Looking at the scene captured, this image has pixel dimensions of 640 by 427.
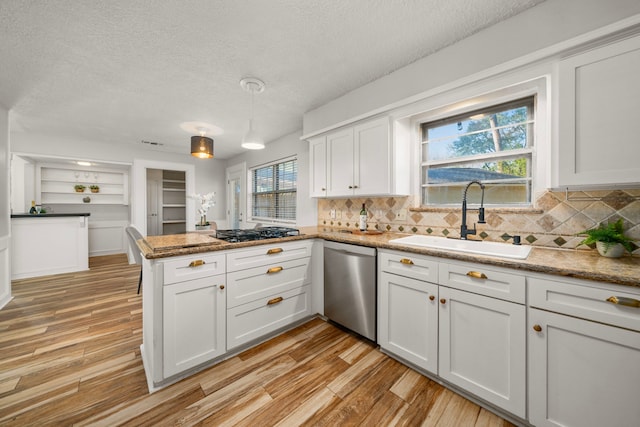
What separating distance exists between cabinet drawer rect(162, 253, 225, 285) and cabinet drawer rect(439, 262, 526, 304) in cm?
150

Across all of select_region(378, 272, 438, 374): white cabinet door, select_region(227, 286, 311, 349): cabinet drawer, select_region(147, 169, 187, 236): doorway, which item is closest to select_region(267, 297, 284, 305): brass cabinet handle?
select_region(227, 286, 311, 349): cabinet drawer

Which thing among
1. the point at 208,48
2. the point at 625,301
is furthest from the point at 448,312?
the point at 208,48

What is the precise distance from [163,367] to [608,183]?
8.77 feet

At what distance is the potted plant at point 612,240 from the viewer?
1212 millimetres

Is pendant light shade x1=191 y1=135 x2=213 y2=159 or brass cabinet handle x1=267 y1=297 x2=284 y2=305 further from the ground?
pendant light shade x1=191 y1=135 x2=213 y2=159

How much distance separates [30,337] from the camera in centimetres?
204

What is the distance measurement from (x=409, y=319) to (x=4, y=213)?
4.68m

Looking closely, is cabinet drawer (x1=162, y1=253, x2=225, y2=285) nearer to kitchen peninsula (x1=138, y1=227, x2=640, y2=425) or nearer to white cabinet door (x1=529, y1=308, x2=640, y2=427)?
kitchen peninsula (x1=138, y1=227, x2=640, y2=425)

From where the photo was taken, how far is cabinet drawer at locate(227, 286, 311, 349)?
179 cm

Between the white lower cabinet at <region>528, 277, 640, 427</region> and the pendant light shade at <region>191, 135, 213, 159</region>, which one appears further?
the pendant light shade at <region>191, 135, 213, 159</region>

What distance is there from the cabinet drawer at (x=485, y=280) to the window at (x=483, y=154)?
0.81m

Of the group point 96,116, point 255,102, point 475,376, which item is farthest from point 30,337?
point 475,376

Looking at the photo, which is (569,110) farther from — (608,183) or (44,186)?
(44,186)

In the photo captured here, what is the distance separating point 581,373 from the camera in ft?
3.39
